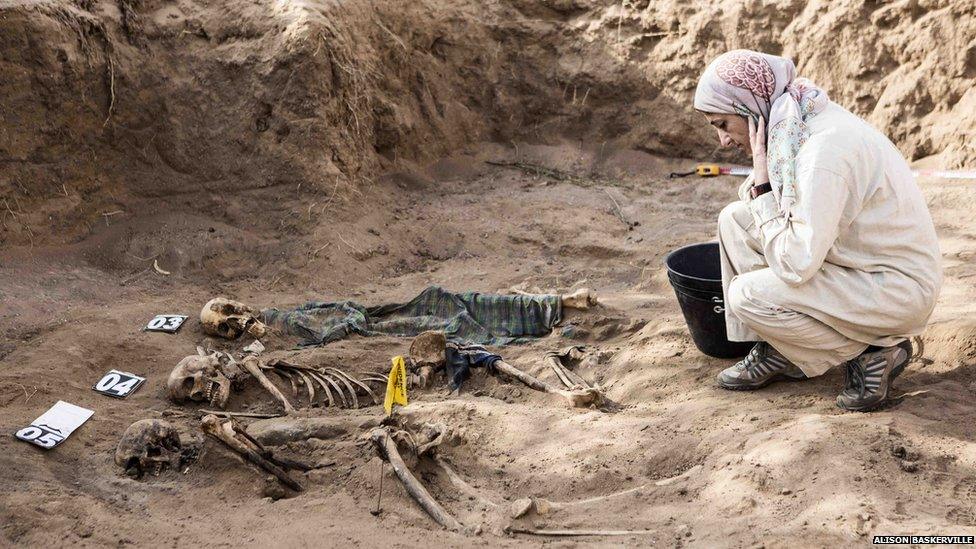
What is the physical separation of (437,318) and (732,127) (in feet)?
7.74

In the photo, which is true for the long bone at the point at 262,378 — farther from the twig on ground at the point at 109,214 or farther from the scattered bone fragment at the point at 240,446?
the twig on ground at the point at 109,214

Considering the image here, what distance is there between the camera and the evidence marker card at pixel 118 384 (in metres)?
4.60

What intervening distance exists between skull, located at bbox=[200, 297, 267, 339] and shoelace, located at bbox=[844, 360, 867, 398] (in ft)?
10.7

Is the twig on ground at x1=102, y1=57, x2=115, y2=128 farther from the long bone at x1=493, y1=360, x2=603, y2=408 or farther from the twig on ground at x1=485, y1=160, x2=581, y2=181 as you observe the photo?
the long bone at x1=493, y1=360, x2=603, y2=408

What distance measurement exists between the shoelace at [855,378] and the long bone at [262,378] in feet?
8.50

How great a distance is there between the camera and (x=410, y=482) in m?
3.45

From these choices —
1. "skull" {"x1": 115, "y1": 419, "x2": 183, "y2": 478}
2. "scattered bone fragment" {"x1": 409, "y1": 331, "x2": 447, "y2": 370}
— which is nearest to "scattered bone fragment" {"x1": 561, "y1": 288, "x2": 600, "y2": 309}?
"scattered bone fragment" {"x1": 409, "y1": 331, "x2": 447, "y2": 370}

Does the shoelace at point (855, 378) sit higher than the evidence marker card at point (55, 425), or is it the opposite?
the shoelace at point (855, 378)

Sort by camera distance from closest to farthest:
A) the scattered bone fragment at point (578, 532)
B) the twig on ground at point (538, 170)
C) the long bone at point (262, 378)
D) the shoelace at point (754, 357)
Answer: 1. the scattered bone fragment at point (578, 532)
2. the shoelace at point (754, 357)
3. the long bone at point (262, 378)
4. the twig on ground at point (538, 170)

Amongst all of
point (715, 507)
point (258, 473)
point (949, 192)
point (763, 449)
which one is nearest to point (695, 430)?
point (763, 449)

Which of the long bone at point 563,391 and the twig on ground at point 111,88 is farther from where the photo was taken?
the twig on ground at point 111,88

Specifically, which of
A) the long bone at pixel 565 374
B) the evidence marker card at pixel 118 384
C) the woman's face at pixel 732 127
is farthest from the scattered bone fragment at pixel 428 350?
the woman's face at pixel 732 127

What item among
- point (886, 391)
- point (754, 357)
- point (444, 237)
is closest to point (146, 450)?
point (754, 357)

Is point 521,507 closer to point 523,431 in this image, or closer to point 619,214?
point 523,431
